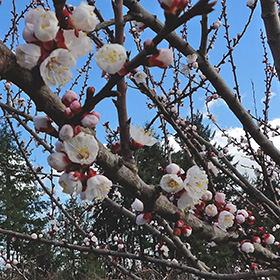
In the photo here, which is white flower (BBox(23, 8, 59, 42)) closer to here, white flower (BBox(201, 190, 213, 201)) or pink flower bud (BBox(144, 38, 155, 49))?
pink flower bud (BBox(144, 38, 155, 49))

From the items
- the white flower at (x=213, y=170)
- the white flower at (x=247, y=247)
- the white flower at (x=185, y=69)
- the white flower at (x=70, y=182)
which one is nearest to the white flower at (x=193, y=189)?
the white flower at (x=70, y=182)

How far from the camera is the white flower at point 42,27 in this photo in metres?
0.71

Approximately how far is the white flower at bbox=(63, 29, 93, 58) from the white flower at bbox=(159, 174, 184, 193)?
1.64ft

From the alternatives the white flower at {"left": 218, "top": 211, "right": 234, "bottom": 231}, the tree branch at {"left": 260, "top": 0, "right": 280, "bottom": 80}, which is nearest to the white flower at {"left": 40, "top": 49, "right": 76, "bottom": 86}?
the white flower at {"left": 218, "top": 211, "right": 234, "bottom": 231}

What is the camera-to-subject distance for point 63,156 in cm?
85

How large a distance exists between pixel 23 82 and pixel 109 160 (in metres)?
0.32

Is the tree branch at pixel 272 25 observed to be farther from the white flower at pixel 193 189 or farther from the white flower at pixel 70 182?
the white flower at pixel 70 182

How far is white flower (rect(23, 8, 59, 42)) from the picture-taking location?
2.32ft

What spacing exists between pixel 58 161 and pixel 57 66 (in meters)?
0.27

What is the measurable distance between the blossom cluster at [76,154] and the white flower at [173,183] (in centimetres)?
22

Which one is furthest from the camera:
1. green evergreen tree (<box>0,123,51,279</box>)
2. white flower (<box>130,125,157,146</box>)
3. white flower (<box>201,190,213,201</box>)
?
A: green evergreen tree (<box>0,123,51,279</box>)

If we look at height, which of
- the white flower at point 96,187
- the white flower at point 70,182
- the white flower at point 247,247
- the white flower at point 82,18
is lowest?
the white flower at point 70,182

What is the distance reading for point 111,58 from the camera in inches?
Result: 29.4

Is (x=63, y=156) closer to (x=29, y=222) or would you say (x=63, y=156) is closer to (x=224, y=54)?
(x=224, y=54)
